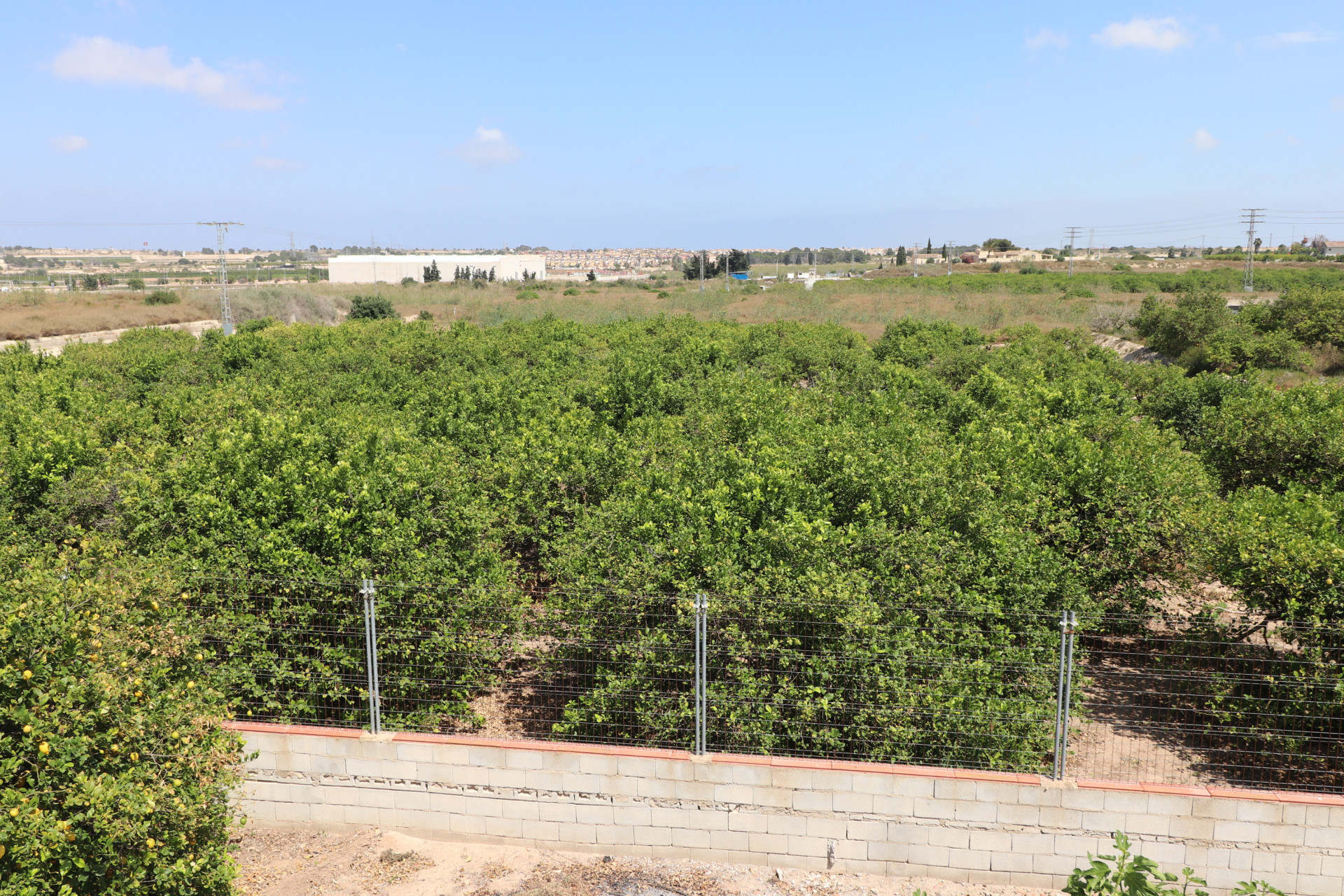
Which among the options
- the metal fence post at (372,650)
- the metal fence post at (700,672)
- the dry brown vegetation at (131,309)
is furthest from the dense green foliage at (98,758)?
the dry brown vegetation at (131,309)

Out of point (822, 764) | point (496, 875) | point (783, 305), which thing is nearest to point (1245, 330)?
point (783, 305)

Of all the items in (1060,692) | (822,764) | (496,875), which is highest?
(1060,692)

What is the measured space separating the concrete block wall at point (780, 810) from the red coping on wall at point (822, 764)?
2 cm

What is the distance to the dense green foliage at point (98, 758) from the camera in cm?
507

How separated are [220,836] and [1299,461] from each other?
15.6 m

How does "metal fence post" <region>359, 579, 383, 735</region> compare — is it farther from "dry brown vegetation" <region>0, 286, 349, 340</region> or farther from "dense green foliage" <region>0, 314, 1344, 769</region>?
"dry brown vegetation" <region>0, 286, 349, 340</region>

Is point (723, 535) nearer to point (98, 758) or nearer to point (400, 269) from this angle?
point (98, 758)

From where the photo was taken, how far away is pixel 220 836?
5945mm

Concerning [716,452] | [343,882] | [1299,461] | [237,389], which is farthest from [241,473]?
[1299,461]

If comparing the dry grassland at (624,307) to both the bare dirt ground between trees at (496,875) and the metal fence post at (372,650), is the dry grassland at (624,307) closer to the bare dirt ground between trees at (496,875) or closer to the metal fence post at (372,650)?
the metal fence post at (372,650)

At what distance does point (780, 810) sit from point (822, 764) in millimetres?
573

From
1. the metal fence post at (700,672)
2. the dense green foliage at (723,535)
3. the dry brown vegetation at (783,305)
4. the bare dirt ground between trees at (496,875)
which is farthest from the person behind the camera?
the dry brown vegetation at (783,305)

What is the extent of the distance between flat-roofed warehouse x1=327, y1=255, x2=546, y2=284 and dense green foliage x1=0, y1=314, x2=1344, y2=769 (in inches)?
3525

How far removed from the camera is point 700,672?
25.6ft
